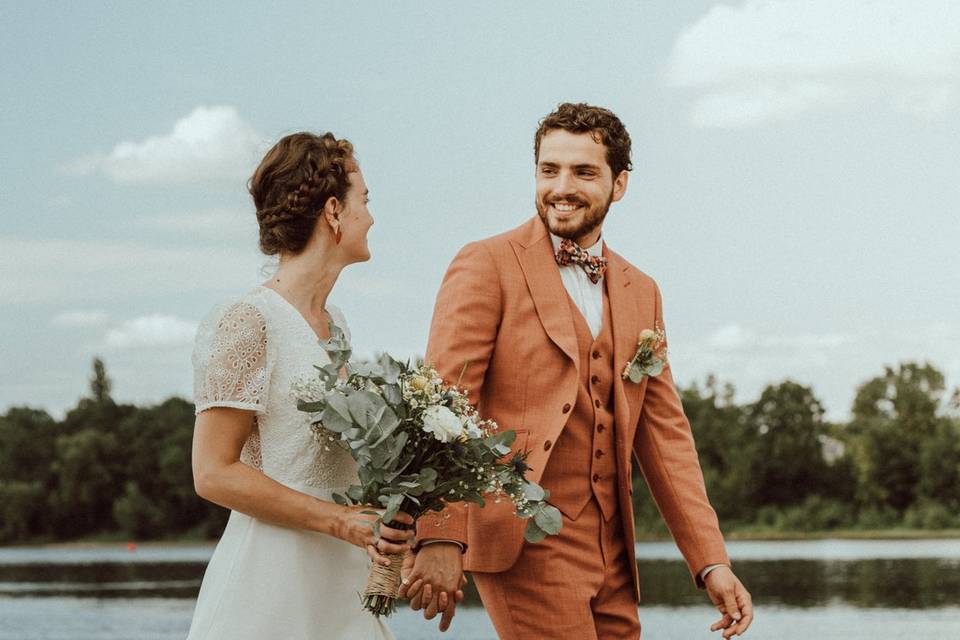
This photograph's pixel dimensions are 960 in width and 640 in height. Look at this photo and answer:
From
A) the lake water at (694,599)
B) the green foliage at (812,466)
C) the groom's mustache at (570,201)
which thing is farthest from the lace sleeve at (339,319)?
the green foliage at (812,466)

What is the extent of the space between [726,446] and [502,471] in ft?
211

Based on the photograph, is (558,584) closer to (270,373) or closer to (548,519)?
(548,519)

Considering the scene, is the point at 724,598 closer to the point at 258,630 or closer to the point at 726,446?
the point at 258,630

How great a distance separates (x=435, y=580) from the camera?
4219mm

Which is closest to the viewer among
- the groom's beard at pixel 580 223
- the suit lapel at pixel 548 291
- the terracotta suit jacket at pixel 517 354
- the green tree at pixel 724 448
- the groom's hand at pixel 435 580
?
the groom's hand at pixel 435 580

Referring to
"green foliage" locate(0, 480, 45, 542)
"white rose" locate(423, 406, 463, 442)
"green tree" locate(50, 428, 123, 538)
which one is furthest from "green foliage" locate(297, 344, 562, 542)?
"green foliage" locate(0, 480, 45, 542)

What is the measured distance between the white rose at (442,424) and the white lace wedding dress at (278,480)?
41 cm

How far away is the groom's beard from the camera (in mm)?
4617

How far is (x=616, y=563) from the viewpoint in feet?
15.2

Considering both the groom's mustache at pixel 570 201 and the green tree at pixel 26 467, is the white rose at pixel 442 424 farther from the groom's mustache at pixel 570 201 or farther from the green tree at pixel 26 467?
the green tree at pixel 26 467

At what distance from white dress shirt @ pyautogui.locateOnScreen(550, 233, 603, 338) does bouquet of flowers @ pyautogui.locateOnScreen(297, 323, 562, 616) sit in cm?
82

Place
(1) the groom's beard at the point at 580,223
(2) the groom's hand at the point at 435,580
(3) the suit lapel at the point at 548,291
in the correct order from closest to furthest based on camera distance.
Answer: (2) the groom's hand at the point at 435,580 → (3) the suit lapel at the point at 548,291 → (1) the groom's beard at the point at 580,223

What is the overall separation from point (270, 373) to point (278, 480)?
11.6 inches

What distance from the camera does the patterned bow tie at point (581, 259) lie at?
15.4 ft
